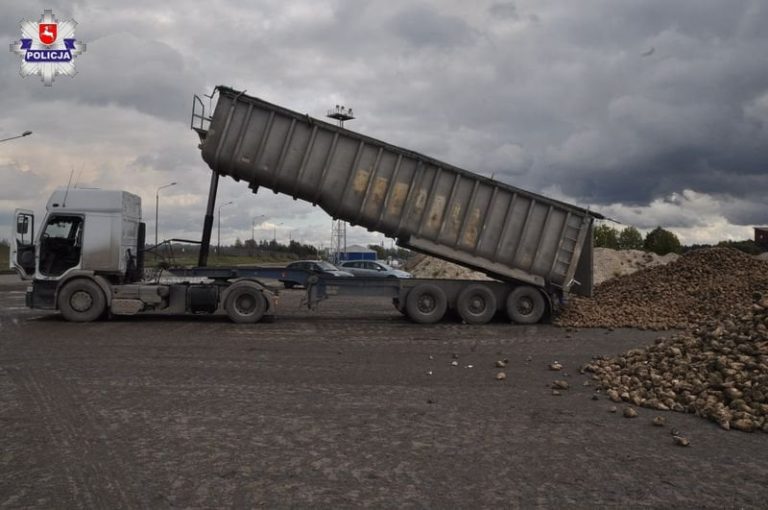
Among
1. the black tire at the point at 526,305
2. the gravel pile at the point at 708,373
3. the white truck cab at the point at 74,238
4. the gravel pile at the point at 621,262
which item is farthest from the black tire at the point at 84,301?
the gravel pile at the point at 621,262

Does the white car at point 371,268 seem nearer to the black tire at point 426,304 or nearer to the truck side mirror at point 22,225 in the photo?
the black tire at point 426,304

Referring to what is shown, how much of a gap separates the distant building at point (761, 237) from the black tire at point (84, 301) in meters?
59.1

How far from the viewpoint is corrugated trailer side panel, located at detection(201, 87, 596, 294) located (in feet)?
45.8

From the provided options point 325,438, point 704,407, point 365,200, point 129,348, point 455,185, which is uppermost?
point 455,185

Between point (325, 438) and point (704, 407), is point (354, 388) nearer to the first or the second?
point (325, 438)

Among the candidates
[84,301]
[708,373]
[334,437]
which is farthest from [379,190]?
[334,437]

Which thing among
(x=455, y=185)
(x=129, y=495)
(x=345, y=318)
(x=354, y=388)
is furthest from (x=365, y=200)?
(x=129, y=495)

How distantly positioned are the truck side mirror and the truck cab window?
361mm

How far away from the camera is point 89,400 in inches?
282

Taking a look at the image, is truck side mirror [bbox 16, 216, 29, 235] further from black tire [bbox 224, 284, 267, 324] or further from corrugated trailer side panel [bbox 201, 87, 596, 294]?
black tire [bbox 224, 284, 267, 324]

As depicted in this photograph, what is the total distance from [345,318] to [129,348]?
259 inches

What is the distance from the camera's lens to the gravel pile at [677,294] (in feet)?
48.3

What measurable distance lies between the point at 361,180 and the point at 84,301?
6914 mm

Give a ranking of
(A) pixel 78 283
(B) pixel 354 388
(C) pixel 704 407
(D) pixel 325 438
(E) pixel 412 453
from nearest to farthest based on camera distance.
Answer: (E) pixel 412 453
(D) pixel 325 438
(C) pixel 704 407
(B) pixel 354 388
(A) pixel 78 283
